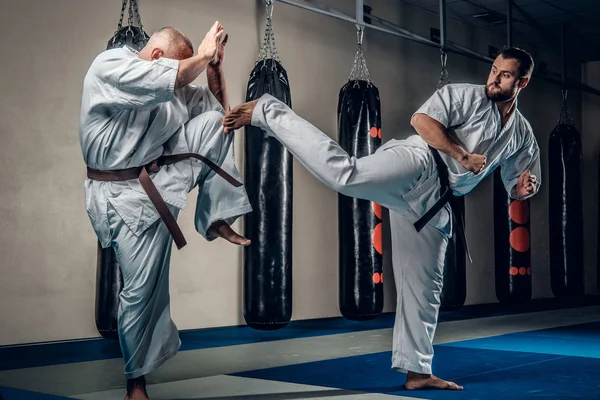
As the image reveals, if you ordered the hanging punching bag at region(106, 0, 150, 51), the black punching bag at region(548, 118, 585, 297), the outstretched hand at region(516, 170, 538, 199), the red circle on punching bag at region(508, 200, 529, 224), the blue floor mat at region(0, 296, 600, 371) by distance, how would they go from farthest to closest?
1. the black punching bag at region(548, 118, 585, 297)
2. the red circle on punching bag at region(508, 200, 529, 224)
3. the blue floor mat at region(0, 296, 600, 371)
4. the hanging punching bag at region(106, 0, 150, 51)
5. the outstretched hand at region(516, 170, 538, 199)

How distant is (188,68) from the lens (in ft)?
9.04

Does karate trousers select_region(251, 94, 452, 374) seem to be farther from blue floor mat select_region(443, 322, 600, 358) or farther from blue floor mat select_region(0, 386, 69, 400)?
blue floor mat select_region(443, 322, 600, 358)

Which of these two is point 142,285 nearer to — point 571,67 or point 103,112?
point 103,112

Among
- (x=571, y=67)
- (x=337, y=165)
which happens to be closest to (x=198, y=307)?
(x=337, y=165)

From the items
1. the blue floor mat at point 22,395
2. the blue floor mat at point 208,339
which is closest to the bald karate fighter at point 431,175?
the blue floor mat at point 22,395

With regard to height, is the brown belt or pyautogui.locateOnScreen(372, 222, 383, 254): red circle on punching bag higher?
the brown belt

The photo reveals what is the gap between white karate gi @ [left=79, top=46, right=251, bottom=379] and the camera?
109 inches

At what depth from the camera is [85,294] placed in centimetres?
523

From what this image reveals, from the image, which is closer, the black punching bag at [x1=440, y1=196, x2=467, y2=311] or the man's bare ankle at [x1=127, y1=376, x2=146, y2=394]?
the man's bare ankle at [x1=127, y1=376, x2=146, y2=394]

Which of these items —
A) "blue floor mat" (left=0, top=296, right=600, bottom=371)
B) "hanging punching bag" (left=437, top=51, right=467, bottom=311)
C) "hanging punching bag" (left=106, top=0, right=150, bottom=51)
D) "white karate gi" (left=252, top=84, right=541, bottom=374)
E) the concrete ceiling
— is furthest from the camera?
the concrete ceiling

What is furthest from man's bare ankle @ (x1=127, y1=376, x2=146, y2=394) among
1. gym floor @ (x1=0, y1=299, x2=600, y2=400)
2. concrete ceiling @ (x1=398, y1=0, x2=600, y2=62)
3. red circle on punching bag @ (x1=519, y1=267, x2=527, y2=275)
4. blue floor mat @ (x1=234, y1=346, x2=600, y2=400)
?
concrete ceiling @ (x1=398, y1=0, x2=600, y2=62)

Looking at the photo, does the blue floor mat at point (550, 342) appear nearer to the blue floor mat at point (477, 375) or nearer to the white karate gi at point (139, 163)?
the blue floor mat at point (477, 375)

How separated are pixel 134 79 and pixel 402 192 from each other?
4.15 ft

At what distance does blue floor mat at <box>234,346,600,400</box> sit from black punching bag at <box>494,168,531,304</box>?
297 cm
